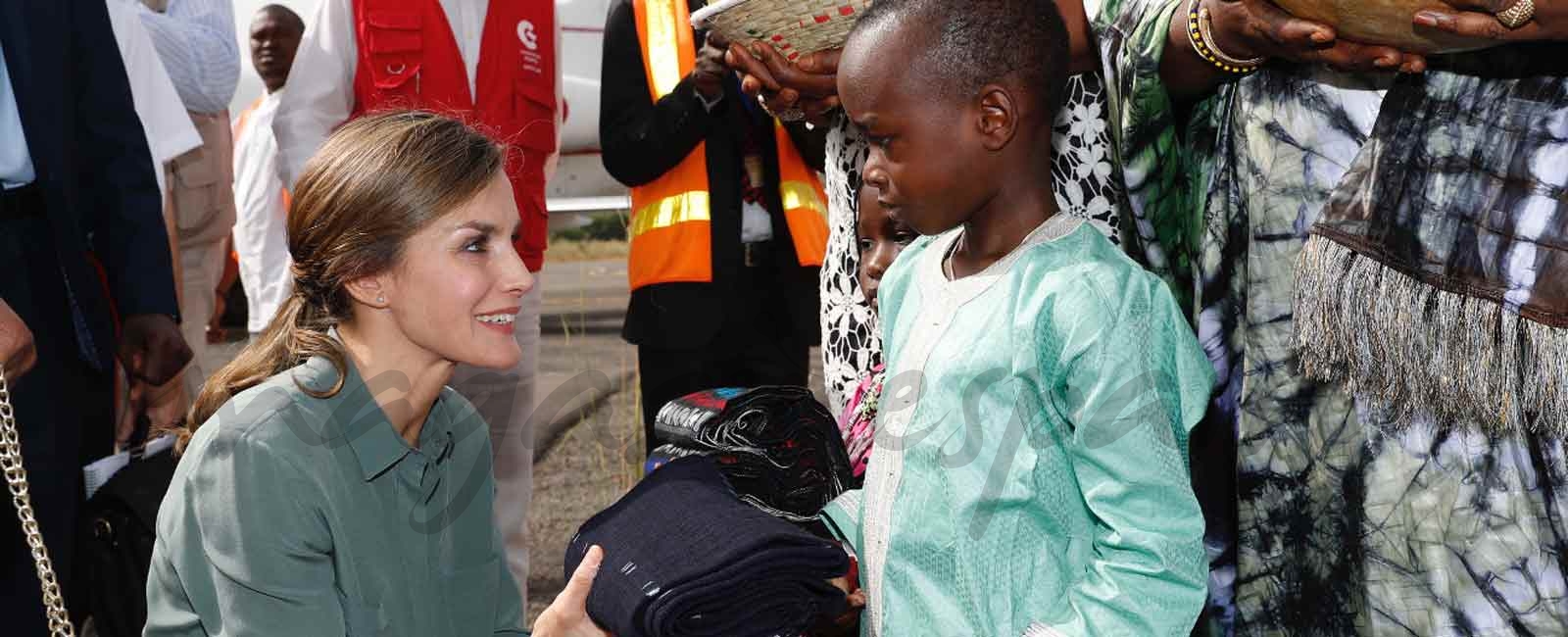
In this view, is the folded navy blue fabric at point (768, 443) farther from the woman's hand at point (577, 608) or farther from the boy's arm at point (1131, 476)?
the boy's arm at point (1131, 476)

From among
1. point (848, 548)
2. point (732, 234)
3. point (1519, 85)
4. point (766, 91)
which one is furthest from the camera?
point (732, 234)

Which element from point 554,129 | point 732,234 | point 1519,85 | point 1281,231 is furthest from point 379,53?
point 1519,85

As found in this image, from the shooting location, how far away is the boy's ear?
6.09 feet

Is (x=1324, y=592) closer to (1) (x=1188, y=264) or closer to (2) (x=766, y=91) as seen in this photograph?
(1) (x=1188, y=264)

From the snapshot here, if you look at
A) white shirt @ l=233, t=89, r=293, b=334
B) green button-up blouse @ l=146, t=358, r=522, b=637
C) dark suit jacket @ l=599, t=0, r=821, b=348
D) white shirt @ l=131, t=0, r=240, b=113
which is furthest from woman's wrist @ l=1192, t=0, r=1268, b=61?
white shirt @ l=233, t=89, r=293, b=334

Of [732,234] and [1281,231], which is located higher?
[1281,231]

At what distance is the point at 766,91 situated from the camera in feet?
8.50

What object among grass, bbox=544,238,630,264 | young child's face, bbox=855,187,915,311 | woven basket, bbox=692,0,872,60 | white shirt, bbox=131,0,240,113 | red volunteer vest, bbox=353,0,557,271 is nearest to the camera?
woven basket, bbox=692,0,872,60

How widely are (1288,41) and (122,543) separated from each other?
184cm

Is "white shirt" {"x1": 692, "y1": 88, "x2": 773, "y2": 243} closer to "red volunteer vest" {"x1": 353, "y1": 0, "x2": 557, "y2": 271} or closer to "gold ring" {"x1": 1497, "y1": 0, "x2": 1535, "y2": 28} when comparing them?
"red volunteer vest" {"x1": 353, "y1": 0, "x2": 557, "y2": 271}

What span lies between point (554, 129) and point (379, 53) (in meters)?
0.58

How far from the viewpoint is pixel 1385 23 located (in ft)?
5.26

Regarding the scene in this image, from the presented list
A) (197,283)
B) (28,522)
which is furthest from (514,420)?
(28,522)

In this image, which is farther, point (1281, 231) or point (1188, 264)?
point (1188, 264)
